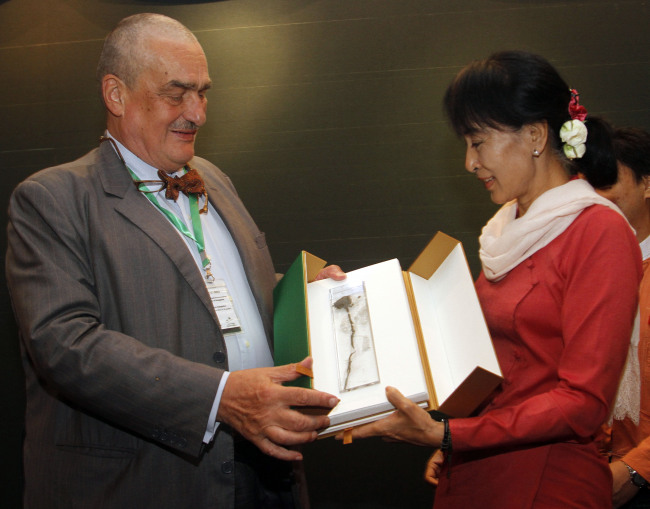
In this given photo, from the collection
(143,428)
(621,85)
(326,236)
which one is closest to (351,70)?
(326,236)

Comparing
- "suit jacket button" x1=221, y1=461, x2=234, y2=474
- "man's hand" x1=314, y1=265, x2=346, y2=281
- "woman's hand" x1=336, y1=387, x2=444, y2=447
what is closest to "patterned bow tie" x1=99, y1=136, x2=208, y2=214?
"man's hand" x1=314, y1=265, x2=346, y2=281

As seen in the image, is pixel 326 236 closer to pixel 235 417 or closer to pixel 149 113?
pixel 149 113

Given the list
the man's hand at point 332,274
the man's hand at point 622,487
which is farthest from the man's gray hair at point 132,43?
the man's hand at point 622,487

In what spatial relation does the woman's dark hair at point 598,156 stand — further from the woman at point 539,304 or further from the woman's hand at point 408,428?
the woman's hand at point 408,428

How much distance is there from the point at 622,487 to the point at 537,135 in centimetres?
106

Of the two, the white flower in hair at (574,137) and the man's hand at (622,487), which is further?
the man's hand at (622,487)

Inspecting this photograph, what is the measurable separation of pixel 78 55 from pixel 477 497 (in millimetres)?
2676

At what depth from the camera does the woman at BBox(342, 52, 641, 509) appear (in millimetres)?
1309

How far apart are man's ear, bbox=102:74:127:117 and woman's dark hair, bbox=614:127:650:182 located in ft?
5.60

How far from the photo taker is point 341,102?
2820 millimetres

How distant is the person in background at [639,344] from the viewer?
67.3 inches

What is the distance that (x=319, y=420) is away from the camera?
52.3 inches

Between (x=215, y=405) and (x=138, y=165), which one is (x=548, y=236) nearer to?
(x=215, y=405)

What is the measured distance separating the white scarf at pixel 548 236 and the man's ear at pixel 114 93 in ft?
3.81
